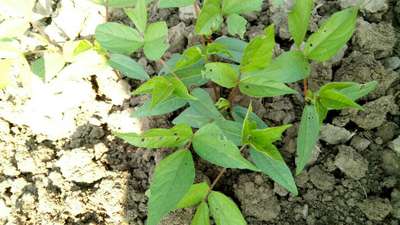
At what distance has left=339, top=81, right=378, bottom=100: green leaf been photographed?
117 cm

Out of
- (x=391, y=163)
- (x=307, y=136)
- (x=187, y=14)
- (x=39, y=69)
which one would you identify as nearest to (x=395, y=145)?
(x=391, y=163)

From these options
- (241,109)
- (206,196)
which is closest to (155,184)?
(206,196)

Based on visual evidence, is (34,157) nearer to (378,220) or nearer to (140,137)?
(140,137)

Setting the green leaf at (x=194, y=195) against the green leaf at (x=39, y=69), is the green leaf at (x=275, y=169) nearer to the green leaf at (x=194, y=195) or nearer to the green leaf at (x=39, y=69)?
the green leaf at (x=194, y=195)

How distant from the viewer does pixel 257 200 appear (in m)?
1.32

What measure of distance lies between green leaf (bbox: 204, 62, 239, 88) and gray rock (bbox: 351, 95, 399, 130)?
0.41m

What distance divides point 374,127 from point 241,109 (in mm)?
377

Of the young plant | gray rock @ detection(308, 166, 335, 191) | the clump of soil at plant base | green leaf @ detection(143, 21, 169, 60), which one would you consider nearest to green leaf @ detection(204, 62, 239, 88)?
the young plant

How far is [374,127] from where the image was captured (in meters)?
1.36

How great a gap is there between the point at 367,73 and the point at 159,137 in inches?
27.1

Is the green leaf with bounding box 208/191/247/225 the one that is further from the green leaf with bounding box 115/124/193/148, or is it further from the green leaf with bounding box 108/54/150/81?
the green leaf with bounding box 108/54/150/81

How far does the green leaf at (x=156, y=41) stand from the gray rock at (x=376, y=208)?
662mm

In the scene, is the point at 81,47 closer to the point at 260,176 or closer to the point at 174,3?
the point at 174,3

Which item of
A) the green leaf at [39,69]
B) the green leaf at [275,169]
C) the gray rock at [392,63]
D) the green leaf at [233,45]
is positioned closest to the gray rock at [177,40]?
the green leaf at [233,45]
